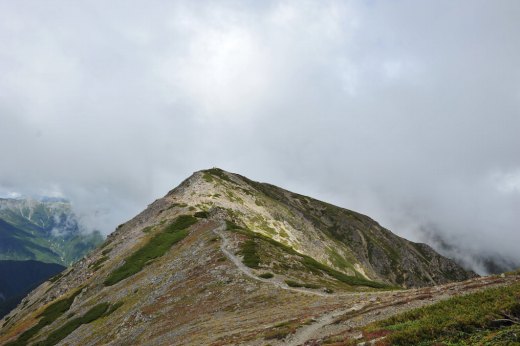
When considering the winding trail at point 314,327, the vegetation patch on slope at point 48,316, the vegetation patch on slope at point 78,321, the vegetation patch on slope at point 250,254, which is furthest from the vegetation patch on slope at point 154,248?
the winding trail at point 314,327

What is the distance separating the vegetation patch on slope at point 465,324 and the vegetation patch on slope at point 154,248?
232 feet

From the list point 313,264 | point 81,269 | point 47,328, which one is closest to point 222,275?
point 313,264

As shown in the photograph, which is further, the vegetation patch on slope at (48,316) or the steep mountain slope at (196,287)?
the vegetation patch on slope at (48,316)

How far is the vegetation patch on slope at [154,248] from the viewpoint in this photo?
3413 inches

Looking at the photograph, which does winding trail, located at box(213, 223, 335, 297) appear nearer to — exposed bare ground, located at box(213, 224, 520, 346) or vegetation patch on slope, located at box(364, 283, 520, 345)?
exposed bare ground, located at box(213, 224, 520, 346)

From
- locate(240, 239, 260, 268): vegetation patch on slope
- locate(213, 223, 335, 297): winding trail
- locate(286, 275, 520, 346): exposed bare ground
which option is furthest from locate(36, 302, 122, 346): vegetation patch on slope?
locate(286, 275, 520, 346): exposed bare ground

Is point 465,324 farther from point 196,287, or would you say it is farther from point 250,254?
point 250,254

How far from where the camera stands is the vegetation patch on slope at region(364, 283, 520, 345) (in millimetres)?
19734

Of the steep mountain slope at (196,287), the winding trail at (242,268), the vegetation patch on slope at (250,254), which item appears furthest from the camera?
the vegetation patch on slope at (250,254)

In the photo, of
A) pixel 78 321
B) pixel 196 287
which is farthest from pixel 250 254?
pixel 78 321

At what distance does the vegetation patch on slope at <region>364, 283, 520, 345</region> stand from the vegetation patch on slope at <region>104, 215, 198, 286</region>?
7085cm

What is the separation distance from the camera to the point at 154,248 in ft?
A: 314

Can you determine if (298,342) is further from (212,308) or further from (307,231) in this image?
(307,231)

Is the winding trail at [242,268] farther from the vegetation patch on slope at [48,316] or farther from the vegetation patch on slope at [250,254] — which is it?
the vegetation patch on slope at [48,316]
